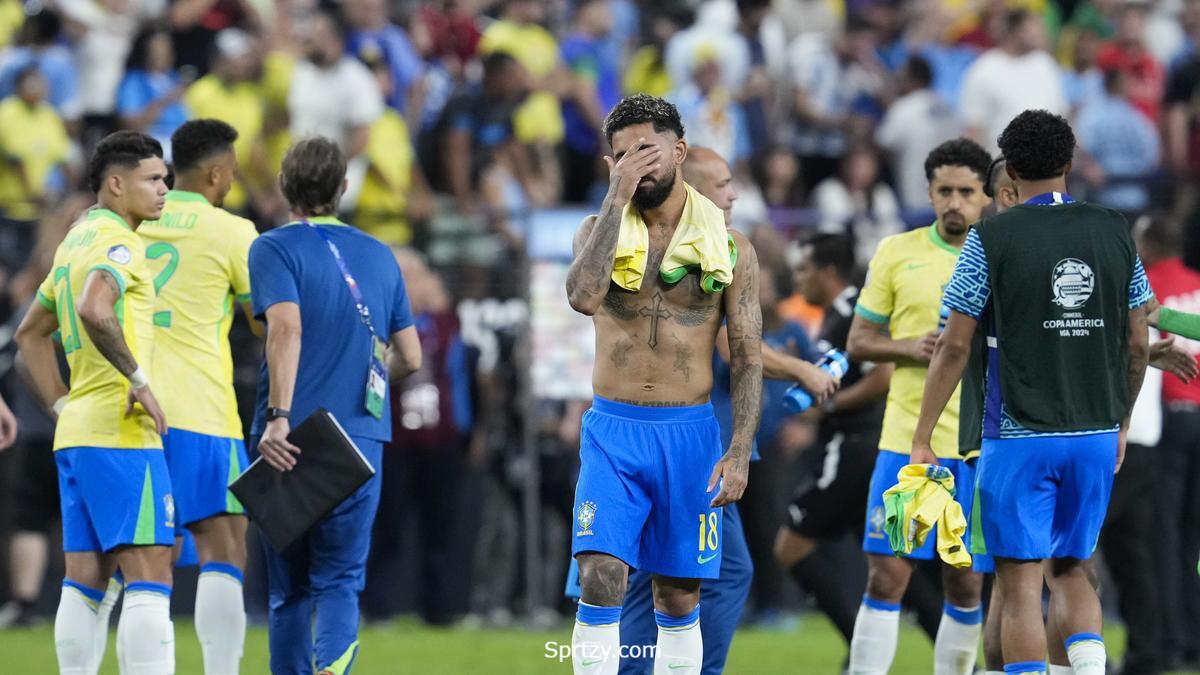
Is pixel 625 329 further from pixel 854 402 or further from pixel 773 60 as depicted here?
pixel 773 60

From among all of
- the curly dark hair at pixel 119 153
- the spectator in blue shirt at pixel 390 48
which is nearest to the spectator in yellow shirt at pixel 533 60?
the spectator in blue shirt at pixel 390 48

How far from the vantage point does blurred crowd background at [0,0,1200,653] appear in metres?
14.0

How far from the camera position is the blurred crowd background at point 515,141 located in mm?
14000

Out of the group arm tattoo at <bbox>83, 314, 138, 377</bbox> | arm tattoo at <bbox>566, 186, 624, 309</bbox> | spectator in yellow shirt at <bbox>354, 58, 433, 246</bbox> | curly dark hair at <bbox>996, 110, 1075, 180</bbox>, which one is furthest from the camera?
spectator in yellow shirt at <bbox>354, 58, 433, 246</bbox>

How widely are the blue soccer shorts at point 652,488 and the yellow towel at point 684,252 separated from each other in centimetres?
54

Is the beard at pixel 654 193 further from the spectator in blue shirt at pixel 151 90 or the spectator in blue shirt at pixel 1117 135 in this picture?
the spectator in blue shirt at pixel 1117 135

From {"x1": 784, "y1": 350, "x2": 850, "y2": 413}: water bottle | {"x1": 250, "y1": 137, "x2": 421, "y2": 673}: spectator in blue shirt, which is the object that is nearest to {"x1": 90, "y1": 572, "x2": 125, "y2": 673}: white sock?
{"x1": 250, "y1": 137, "x2": 421, "y2": 673}: spectator in blue shirt

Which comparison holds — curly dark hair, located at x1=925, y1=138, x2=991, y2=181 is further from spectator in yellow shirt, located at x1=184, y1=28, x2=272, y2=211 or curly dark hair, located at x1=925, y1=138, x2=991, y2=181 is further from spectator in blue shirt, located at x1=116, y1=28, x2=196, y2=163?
spectator in blue shirt, located at x1=116, y1=28, x2=196, y2=163

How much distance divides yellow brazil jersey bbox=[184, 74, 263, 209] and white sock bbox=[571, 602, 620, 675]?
8885 millimetres

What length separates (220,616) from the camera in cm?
867

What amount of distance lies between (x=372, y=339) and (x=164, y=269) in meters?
1.16

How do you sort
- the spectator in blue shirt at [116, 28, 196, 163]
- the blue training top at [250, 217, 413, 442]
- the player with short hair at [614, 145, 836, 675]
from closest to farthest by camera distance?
1. the player with short hair at [614, 145, 836, 675]
2. the blue training top at [250, 217, 413, 442]
3. the spectator in blue shirt at [116, 28, 196, 163]

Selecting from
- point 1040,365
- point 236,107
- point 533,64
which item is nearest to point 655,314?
point 1040,365

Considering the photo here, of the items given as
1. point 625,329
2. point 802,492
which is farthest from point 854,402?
point 625,329
